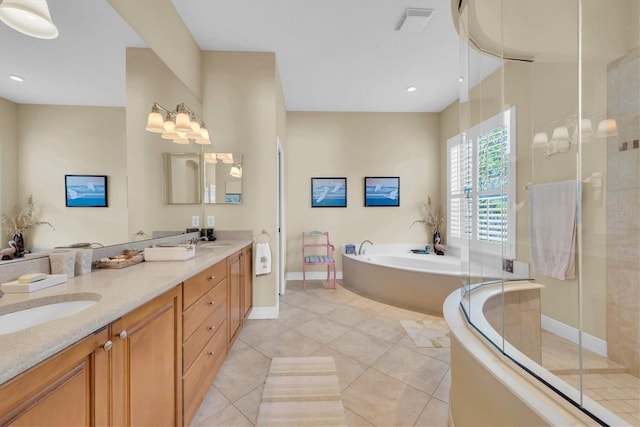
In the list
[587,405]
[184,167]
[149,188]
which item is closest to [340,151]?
[184,167]

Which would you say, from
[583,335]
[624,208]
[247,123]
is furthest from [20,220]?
[624,208]

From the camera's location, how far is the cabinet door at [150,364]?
2.67ft

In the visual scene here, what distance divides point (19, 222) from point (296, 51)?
8.42 ft

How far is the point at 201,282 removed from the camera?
1456mm

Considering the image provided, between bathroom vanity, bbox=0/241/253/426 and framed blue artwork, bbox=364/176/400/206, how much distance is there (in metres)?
3.00

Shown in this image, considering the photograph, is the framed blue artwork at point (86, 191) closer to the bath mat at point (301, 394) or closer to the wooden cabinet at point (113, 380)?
the wooden cabinet at point (113, 380)

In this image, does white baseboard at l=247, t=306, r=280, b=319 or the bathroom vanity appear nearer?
the bathroom vanity

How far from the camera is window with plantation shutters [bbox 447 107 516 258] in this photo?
5.84 ft

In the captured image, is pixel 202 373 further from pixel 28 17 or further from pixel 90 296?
pixel 28 17

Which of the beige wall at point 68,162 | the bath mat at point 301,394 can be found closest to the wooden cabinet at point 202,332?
the bath mat at point 301,394

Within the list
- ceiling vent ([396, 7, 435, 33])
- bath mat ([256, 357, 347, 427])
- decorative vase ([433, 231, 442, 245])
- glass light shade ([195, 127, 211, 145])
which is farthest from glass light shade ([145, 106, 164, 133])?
decorative vase ([433, 231, 442, 245])

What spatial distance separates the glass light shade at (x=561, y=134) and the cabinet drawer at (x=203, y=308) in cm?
285

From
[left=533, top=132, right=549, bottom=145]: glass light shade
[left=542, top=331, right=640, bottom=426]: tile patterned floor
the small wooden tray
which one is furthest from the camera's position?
[left=533, top=132, right=549, bottom=145]: glass light shade

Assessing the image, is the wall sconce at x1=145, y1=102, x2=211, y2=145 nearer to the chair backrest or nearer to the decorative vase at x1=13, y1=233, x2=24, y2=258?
the decorative vase at x1=13, y1=233, x2=24, y2=258
